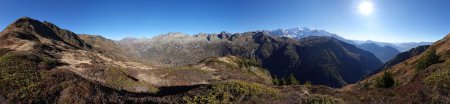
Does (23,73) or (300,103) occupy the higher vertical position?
(23,73)

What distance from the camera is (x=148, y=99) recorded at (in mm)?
27703

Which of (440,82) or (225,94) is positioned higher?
(440,82)

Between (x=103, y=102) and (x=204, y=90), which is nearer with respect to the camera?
(x=103, y=102)

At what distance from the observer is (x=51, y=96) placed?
26141 millimetres

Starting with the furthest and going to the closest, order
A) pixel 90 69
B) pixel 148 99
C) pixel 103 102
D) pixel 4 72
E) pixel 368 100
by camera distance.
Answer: pixel 90 69 → pixel 4 72 → pixel 368 100 → pixel 148 99 → pixel 103 102

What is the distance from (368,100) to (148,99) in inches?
859

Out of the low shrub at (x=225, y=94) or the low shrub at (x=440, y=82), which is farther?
the low shrub at (x=225, y=94)

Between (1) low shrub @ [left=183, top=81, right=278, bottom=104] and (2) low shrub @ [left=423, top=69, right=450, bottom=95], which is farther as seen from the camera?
(1) low shrub @ [left=183, top=81, right=278, bottom=104]

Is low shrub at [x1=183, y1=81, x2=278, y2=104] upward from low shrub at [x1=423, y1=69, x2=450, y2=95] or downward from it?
downward

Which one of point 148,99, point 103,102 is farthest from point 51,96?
point 148,99

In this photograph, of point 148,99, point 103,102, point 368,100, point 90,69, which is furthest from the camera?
point 90,69

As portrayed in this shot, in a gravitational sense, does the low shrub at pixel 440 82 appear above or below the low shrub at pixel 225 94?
above

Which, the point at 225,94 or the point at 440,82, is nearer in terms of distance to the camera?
the point at 440,82

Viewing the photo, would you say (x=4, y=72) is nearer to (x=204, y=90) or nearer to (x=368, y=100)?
(x=204, y=90)
